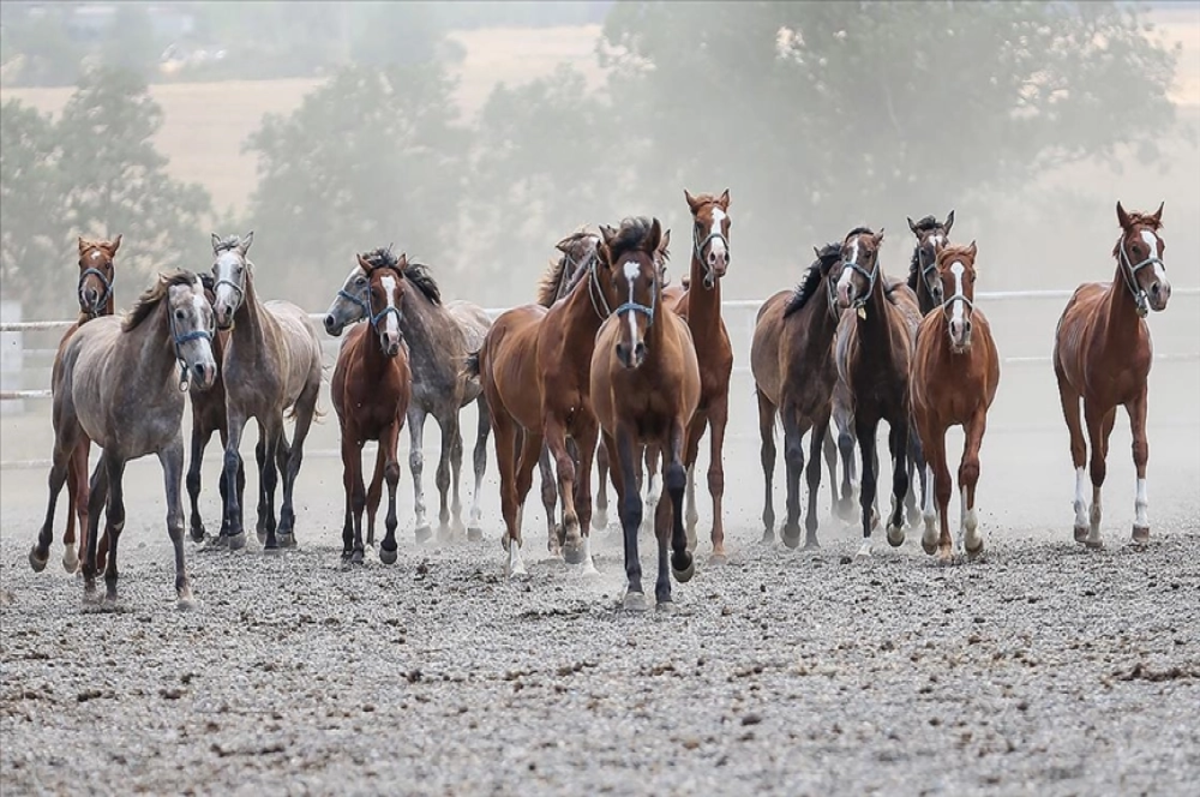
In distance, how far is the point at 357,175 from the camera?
39.3 m

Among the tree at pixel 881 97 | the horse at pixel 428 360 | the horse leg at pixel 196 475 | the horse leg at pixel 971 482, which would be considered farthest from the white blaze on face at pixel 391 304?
the tree at pixel 881 97

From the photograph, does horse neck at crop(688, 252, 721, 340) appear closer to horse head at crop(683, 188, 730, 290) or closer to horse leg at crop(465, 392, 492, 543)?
horse head at crop(683, 188, 730, 290)

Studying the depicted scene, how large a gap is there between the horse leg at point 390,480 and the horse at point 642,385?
10.3 feet

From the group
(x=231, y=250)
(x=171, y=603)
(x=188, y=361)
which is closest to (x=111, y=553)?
(x=171, y=603)

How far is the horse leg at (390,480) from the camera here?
1266cm

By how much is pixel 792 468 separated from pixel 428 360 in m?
3.12

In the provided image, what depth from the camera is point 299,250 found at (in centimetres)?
3916

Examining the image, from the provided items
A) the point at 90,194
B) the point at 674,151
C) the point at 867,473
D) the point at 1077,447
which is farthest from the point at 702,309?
the point at 674,151

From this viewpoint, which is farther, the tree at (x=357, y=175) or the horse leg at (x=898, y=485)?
the tree at (x=357, y=175)

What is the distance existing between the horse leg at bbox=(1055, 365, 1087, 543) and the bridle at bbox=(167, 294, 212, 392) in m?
5.68

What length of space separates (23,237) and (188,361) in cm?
2734

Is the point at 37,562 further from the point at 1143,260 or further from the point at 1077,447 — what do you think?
the point at 1143,260

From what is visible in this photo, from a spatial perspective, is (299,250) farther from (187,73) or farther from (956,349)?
(956,349)

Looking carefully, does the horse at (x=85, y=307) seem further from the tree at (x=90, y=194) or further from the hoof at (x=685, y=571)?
the tree at (x=90, y=194)
